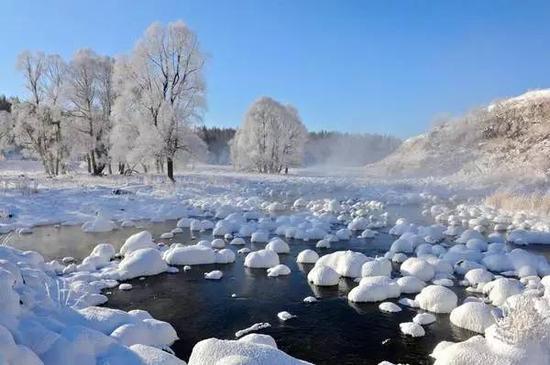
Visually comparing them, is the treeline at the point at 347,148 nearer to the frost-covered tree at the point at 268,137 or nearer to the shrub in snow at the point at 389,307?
the frost-covered tree at the point at 268,137

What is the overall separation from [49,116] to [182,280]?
2696 centimetres

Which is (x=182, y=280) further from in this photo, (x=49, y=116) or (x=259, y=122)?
(x=259, y=122)

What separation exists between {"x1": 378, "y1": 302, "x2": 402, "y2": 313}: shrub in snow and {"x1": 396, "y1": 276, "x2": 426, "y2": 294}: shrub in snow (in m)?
Result: 0.97

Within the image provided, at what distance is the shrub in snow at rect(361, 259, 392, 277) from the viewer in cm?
983

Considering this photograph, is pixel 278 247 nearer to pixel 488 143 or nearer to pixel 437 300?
pixel 437 300

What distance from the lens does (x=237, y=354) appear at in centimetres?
482

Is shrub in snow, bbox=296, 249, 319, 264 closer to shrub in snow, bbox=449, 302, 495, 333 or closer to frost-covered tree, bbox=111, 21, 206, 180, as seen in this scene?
shrub in snow, bbox=449, 302, 495, 333

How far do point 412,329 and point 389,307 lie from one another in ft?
3.31

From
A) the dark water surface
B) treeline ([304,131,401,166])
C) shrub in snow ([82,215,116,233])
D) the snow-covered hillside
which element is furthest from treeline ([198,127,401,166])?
the dark water surface

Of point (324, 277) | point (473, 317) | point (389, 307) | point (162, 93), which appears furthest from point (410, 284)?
point (162, 93)

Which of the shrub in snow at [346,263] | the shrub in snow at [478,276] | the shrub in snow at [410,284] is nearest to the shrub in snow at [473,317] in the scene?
the shrub in snow at [410,284]

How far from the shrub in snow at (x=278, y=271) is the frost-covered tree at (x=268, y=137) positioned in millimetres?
38802

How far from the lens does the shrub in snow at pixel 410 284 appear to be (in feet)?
29.7

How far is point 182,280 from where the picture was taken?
32.6 feet
